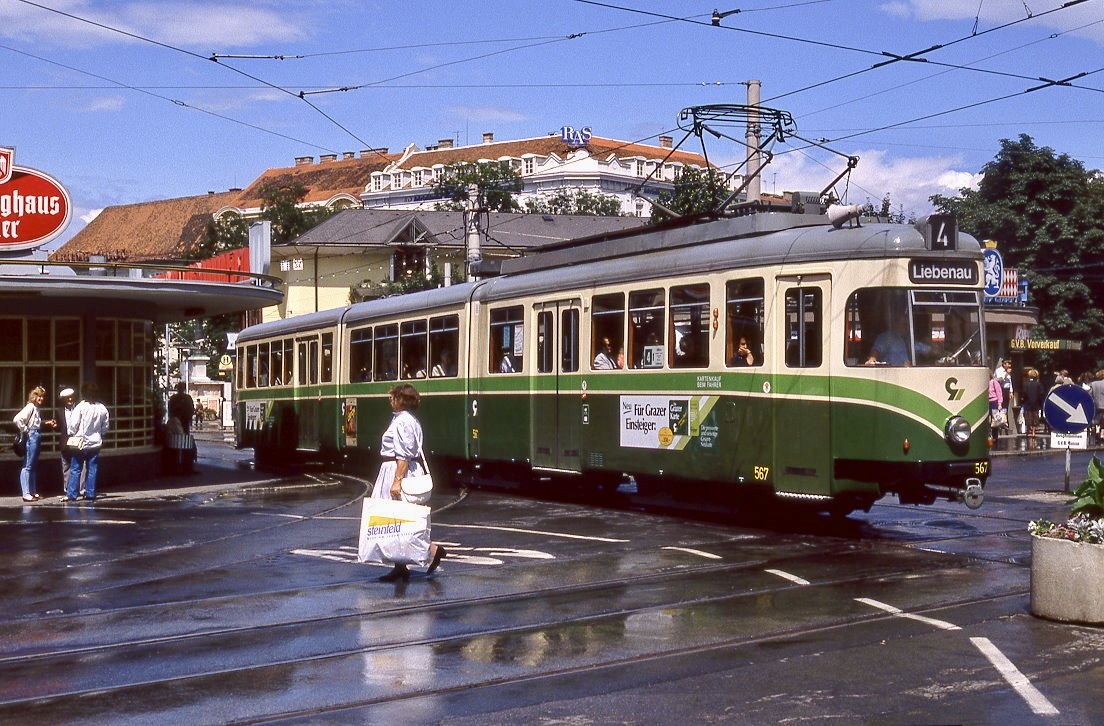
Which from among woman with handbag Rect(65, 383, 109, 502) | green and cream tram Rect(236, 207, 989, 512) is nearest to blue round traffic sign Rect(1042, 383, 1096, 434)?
green and cream tram Rect(236, 207, 989, 512)

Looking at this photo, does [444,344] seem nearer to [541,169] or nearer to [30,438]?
[30,438]

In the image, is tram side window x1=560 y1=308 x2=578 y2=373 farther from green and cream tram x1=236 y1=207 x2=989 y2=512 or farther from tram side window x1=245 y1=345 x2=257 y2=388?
tram side window x1=245 y1=345 x2=257 y2=388

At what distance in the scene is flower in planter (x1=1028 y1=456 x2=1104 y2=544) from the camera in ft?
32.9

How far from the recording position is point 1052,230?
56.8 m

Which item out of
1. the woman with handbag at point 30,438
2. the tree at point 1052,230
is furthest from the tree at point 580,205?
the woman with handbag at point 30,438

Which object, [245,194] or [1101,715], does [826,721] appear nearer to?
[1101,715]

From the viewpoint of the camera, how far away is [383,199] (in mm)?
140750

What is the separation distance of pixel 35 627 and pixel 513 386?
1120cm

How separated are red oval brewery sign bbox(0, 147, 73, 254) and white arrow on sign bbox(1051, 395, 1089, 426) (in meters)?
15.6

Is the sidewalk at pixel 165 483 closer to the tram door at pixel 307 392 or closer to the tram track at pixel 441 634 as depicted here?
the tram door at pixel 307 392

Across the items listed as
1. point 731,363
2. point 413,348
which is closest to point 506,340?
point 413,348

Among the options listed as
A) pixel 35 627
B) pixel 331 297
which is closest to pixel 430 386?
pixel 35 627

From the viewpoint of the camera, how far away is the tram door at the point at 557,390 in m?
19.8

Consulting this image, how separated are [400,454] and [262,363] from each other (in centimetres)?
2062
